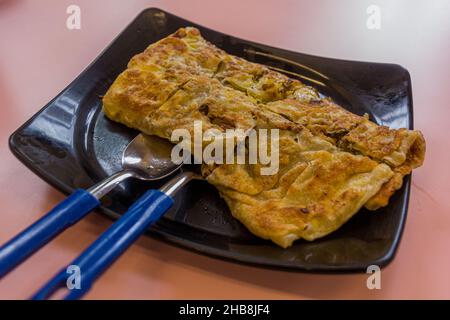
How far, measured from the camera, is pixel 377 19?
7.97 ft

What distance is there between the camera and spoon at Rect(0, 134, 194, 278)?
3.13 ft

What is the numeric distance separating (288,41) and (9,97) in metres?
1.23

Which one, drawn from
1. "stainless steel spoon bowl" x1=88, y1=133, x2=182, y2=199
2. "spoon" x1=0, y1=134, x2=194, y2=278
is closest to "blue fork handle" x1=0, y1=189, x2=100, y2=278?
"spoon" x1=0, y1=134, x2=194, y2=278

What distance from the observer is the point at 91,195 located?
43.7 inches

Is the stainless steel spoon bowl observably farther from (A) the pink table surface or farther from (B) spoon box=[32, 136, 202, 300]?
(A) the pink table surface

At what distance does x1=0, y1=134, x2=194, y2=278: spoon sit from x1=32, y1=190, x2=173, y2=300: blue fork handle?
0.03 meters

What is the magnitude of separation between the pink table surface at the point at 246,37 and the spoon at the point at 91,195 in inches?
5.8

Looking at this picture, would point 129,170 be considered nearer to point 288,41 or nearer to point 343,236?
point 343,236

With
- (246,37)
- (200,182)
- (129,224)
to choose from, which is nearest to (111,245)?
(129,224)

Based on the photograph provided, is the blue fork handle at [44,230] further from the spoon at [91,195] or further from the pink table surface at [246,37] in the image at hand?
the pink table surface at [246,37]

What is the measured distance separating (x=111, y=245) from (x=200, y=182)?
1.34 feet
